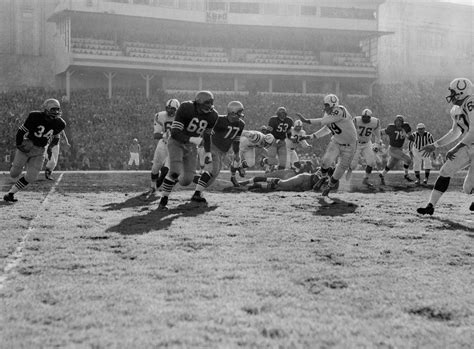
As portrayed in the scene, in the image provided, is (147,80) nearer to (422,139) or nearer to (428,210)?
(422,139)

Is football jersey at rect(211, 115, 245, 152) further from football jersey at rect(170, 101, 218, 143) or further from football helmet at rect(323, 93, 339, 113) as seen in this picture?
football helmet at rect(323, 93, 339, 113)

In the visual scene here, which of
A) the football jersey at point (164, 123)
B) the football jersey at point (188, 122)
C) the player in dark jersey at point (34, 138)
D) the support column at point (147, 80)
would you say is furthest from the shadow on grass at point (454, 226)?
the support column at point (147, 80)

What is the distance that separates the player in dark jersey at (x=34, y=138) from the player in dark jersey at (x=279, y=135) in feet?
23.6

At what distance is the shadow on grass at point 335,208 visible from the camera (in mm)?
9594

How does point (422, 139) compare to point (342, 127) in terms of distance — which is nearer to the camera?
point (342, 127)

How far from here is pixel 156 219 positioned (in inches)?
334

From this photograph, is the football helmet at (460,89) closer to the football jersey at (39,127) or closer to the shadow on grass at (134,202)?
the shadow on grass at (134,202)

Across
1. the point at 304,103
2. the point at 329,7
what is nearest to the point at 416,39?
the point at 329,7

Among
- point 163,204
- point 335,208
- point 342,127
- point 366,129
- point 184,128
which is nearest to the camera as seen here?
point 163,204

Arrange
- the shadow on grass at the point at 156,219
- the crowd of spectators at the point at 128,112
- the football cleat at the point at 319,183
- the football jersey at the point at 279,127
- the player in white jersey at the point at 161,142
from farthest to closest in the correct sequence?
the crowd of spectators at the point at 128,112
the football jersey at the point at 279,127
the football cleat at the point at 319,183
the player in white jersey at the point at 161,142
the shadow on grass at the point at 156,219

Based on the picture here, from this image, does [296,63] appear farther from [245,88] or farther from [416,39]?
[416,39]

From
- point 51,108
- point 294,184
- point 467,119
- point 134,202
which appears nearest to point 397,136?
point 294,184

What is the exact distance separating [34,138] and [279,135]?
782 cm

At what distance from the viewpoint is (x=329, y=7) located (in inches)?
1999
